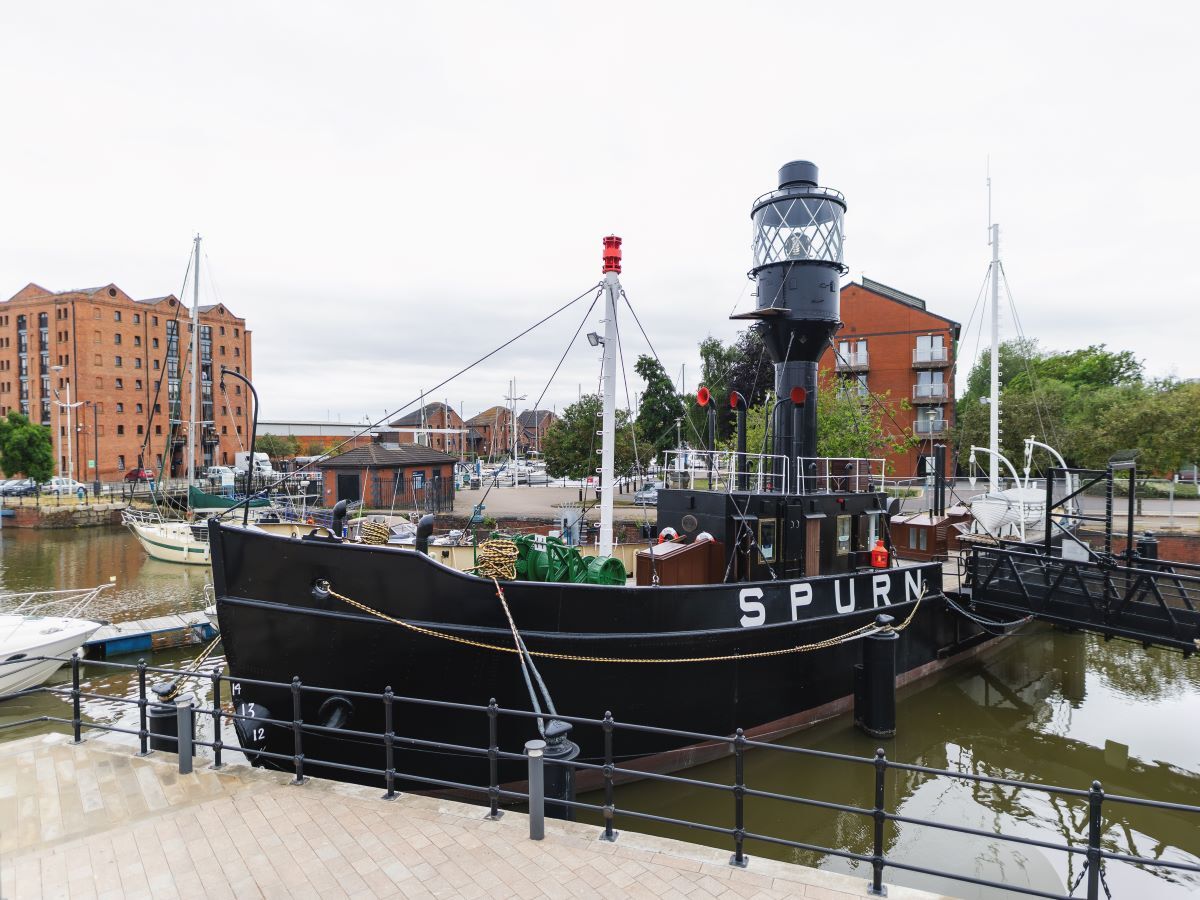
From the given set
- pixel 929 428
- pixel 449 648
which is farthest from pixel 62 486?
pixel 929 428

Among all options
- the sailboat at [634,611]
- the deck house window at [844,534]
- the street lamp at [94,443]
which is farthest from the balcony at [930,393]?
the street lamp at [94,443]

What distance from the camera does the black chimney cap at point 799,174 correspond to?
41.8ft

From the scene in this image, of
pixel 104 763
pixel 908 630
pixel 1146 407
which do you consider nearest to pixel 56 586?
pixel 104 763

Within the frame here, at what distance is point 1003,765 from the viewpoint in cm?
1039

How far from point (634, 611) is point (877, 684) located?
4743mm

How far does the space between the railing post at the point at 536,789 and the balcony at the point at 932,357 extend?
131 ft

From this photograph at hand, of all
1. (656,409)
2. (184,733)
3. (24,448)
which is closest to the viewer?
(184,733)

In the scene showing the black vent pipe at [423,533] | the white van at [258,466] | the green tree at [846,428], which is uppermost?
the green tree at [846,428]

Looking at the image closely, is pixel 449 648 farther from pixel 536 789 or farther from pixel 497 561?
pixel 536 789

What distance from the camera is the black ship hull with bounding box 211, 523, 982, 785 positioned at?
25.5ft

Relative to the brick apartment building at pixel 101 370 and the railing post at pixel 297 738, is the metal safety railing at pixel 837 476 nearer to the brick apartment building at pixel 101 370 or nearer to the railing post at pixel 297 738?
the railing post at pixel 297 738

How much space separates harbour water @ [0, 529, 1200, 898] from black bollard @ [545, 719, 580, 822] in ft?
10.9

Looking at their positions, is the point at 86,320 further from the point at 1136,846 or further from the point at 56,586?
the point at 1136,846

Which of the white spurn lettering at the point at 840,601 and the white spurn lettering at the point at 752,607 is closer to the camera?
the white spurn lettering at the point at 752,607
